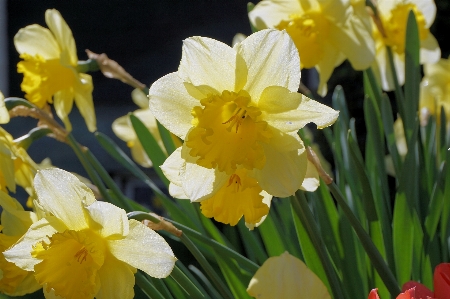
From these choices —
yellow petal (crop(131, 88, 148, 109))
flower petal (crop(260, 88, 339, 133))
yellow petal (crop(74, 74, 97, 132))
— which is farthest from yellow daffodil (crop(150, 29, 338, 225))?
yellow petal (crop(131, 88, 148, 109))

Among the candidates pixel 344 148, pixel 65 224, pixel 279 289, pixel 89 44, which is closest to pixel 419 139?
pixel 344 148

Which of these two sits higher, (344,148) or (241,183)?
(241,183)

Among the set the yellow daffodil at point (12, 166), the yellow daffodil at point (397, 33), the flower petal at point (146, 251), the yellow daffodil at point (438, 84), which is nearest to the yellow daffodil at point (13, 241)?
the yellow daffodil at point (12, 166)

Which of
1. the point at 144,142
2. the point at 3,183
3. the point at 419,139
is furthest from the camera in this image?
the point at 419,139

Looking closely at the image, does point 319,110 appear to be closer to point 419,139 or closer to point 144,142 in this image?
point 144,142

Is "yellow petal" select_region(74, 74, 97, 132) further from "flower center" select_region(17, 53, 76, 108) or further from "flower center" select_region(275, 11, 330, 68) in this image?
"flower center" select_region(275, 11, 330, 68)

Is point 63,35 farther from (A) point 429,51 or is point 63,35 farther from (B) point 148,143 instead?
(A) point 429,51

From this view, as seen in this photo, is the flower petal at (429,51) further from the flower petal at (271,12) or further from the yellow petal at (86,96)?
the yellow petal at (86,96)

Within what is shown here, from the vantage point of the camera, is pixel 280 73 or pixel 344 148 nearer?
pixel 280 73
